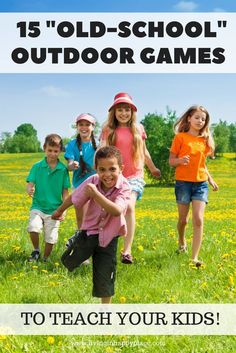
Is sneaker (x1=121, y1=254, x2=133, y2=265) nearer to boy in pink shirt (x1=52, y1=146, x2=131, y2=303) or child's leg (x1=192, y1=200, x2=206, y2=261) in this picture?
child's leg (x1=192, y1=200, x2=206, y2=261)

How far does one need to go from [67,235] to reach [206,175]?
2.70m

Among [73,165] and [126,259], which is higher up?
[73,165]

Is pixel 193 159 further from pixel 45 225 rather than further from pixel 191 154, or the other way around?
pixel 45 225

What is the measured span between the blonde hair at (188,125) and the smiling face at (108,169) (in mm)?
2415

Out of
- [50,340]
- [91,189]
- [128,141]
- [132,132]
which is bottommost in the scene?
[50,340]

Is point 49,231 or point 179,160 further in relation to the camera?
point 49,231

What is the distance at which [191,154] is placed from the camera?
6.34 m

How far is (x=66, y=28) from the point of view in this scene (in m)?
5.75

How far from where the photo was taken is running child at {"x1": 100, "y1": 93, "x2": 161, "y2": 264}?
607 cm

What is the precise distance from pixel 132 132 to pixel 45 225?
59.4 inches

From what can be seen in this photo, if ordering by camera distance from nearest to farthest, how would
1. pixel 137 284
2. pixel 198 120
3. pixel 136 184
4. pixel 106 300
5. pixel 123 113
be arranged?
1. pixel 106 300
2. pixel 137 284
3. pixel 123 113
4. pixel 136 184
5. pixel 198 120

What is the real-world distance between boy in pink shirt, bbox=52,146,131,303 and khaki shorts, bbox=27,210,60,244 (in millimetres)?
1980

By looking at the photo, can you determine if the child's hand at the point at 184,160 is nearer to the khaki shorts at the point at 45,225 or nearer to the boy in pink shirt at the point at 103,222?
the khaki shorts at the point at 45,225

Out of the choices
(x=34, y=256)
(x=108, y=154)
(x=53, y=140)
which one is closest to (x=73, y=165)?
(x=53, y=140)
